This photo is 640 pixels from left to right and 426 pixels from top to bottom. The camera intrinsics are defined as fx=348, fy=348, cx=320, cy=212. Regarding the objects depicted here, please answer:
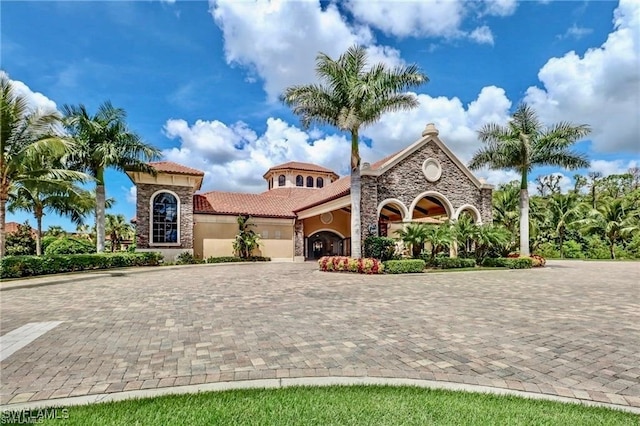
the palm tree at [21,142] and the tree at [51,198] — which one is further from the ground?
the palm tree at [21,142]

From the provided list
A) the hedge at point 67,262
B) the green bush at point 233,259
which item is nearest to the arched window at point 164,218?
the hedge at point 67,262

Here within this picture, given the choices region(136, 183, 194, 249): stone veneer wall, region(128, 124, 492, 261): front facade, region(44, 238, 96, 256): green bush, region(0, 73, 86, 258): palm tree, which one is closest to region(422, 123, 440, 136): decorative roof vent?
region(128, 124, 492, 261): front facade

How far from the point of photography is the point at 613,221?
30609 mm

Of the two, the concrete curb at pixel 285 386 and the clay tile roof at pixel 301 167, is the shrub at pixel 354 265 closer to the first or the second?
the concrete curb at pixel 285 386

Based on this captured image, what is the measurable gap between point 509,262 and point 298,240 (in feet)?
53.5

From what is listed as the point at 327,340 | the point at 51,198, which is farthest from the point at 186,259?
the point at 327,340

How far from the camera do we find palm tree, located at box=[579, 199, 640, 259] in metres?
30.3

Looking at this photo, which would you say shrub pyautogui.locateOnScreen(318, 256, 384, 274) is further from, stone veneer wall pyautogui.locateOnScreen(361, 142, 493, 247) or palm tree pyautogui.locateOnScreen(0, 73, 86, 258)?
palm tree pyautogui.locateOnScreen(0, 73, 86, 258)

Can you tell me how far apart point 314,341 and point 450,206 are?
65.3 ft

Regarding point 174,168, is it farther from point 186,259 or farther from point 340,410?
point 340,410

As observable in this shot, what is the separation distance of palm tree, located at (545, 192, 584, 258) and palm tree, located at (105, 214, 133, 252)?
50.1m

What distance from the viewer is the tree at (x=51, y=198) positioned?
1672 centimetres

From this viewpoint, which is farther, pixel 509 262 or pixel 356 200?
pixel 509 262

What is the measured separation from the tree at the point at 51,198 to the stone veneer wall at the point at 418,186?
15.5 m
